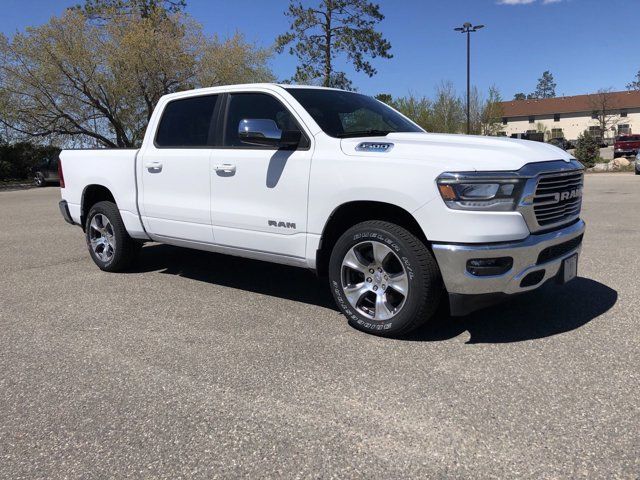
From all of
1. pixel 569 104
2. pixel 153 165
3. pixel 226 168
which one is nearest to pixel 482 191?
pixel 226 168

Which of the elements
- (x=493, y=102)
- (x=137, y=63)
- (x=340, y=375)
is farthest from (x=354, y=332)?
(x=493, y=102)

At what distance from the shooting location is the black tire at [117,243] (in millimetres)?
6156

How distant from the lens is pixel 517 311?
15.4 ft

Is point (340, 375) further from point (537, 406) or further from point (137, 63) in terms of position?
point (137, 63)

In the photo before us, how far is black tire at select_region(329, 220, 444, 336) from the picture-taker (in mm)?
3818

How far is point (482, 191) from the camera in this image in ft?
11.7

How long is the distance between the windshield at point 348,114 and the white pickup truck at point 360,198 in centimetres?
2

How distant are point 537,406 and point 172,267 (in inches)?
190

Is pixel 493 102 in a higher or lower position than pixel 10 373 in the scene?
higher

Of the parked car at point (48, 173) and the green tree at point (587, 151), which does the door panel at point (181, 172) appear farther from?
the green tree at point (587, 151)

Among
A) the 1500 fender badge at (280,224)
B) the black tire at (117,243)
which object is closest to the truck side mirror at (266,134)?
the 1500 fender badge at (280,224)

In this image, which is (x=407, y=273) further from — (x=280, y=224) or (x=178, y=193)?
(x=178, y=193)

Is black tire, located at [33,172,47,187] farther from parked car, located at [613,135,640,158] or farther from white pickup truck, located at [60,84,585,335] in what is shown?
parked car, located at [613,135,640,158]

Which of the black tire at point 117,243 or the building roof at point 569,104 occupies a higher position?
the building roof at point 569,104
